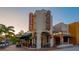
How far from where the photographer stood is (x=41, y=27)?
7.90 ft

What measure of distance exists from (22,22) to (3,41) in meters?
0.36

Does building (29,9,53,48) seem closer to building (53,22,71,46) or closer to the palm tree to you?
building (53,22,71,46)

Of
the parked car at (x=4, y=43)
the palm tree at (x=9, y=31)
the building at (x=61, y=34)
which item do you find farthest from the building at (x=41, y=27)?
the parked car at (x=4, y=43)

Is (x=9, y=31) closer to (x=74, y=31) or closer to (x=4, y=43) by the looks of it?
(x=4, y=43)

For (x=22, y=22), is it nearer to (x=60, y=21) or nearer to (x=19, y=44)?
(x=19, y=44)

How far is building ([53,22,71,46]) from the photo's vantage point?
2.39 m

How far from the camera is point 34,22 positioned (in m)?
2.40

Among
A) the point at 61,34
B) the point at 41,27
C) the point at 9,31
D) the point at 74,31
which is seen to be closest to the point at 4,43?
the point at 9,31

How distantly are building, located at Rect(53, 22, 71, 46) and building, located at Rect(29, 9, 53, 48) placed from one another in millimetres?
68

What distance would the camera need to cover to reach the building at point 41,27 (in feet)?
7.86

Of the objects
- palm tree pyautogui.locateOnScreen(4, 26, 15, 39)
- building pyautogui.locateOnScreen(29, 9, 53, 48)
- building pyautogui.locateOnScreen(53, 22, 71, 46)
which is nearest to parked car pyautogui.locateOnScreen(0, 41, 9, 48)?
palm tree pyautogui.locateOnScreen(4, 26, 15, 39)

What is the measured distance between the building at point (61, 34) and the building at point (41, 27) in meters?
0.07

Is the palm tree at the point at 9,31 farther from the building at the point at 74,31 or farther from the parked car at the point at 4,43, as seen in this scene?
the building at the point at 74,31

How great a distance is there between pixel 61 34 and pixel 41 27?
0.94 feet
